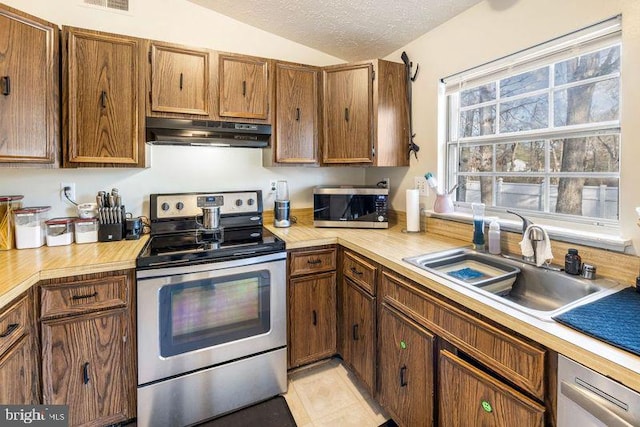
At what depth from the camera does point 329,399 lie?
72.2 inches

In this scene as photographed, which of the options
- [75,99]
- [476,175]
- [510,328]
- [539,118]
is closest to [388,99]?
[476,175]

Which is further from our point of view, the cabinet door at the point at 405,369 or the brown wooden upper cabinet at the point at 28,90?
the brown wooden upper cabinet at the point at 28,90

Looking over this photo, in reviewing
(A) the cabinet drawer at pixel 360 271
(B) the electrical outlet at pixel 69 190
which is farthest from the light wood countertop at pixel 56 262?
(A) the cabinet drawer at pixel 360 271

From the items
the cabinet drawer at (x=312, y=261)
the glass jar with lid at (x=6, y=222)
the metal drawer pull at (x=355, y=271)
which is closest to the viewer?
the glass jar with lid at (x=6, y=222)

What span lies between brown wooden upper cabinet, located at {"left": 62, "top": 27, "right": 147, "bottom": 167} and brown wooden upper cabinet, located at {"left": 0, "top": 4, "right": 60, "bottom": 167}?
0.20 ft

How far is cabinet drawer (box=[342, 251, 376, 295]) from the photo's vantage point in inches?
66.1

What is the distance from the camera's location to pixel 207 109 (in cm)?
200

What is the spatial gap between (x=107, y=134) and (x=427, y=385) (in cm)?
210

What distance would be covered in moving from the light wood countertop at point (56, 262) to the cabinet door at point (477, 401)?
1.49 meters

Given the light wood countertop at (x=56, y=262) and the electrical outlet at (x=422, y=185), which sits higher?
the electrical outlet at (x=422, y=185)

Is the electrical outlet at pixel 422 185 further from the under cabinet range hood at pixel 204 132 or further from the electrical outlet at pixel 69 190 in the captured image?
the electrical outlet at pixel 69 190

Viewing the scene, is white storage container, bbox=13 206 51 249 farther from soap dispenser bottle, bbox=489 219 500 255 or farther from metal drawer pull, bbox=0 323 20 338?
soap dispenser bottle, bbox=489 219 500 255

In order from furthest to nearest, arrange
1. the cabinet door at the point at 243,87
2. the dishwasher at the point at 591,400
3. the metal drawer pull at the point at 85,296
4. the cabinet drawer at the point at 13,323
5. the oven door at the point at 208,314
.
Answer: the cabinet door at the point at 243,87
the oven door at the point at 208,314
the metal drawer pull at the point at 85,296
the cabinet drawer at the point at 13,323
the dishwasher at the point at 591,400

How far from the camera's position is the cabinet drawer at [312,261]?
6.24 feet
